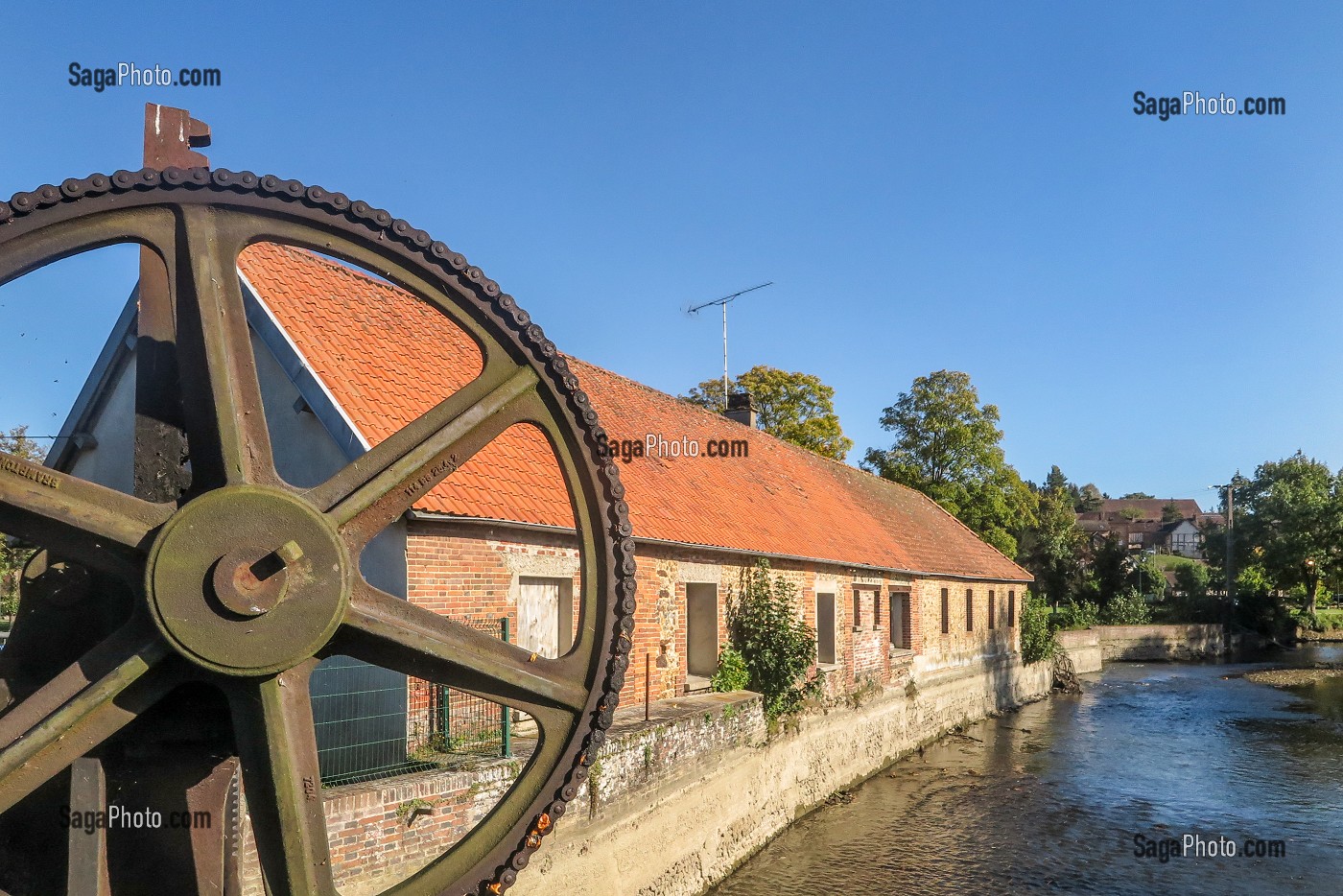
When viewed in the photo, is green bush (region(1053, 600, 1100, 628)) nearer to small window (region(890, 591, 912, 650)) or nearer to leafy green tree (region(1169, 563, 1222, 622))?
leafy green tree (region(1169, 563, 1222, 622))

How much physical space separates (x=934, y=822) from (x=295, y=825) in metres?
12.7

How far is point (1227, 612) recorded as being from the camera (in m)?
48.8

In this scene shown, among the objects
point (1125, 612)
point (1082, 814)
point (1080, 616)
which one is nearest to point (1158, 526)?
point (1125, 612)

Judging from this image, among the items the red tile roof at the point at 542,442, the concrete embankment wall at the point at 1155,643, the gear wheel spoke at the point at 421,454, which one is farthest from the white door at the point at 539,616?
the concrete embankment wall at the point at 1155,643

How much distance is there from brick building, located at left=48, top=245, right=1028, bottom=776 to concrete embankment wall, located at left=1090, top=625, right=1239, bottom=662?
29.1 meters

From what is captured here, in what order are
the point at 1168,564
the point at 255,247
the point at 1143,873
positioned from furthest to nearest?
1. the point at 1168,564
2. the point at 1143,873
3. the point at 255,247

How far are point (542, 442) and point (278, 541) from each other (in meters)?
8.47

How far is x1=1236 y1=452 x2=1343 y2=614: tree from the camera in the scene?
4859cm

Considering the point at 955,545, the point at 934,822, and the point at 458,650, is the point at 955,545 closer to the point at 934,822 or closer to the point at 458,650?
the point at 934,822

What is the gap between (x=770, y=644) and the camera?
43.3ft

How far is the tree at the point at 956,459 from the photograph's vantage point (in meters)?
39.2

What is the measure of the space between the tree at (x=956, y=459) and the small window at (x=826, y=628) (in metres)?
23.6

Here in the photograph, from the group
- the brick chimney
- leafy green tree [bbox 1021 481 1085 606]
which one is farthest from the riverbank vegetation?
leafy green tree [bbox 1021 481 1085 606]

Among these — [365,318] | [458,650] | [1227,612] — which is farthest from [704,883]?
[1227,612]
